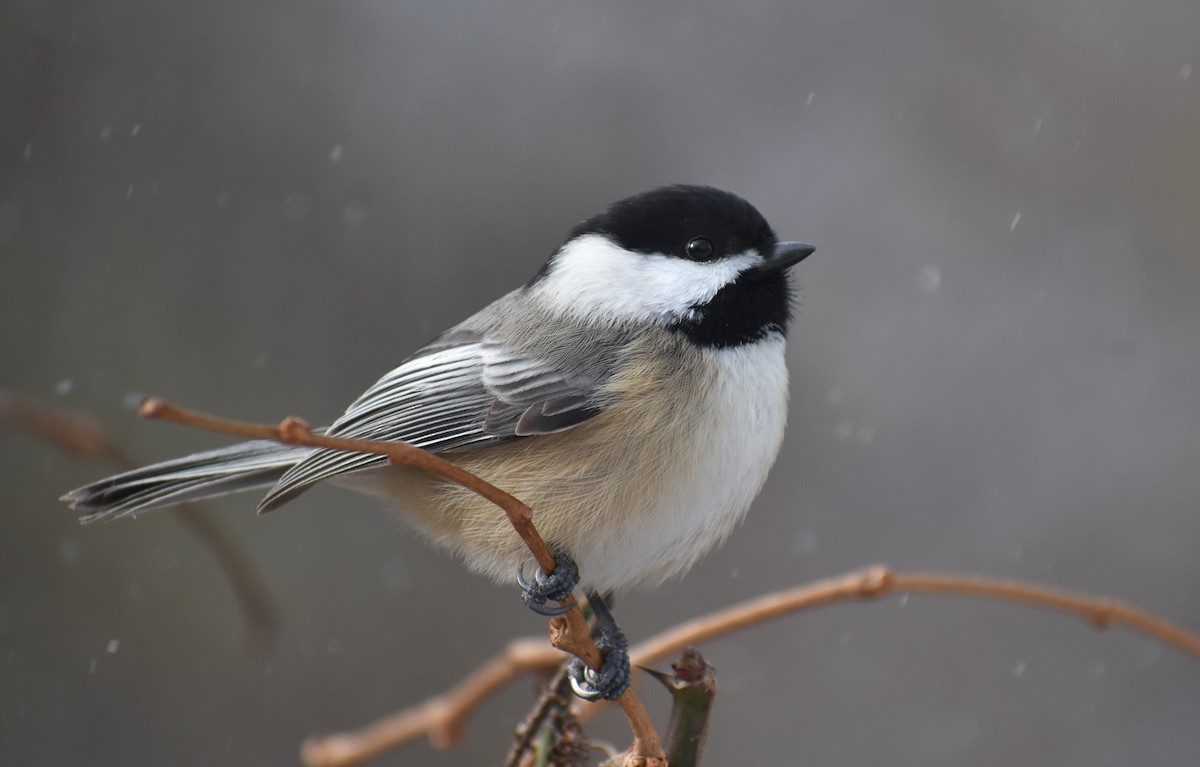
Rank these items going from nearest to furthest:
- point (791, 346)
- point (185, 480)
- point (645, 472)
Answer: point (645, 472) → point (185, 480) → point (791, 346)

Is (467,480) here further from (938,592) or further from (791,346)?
(791,346)

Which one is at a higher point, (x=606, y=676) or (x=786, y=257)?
(x=786, y=257)

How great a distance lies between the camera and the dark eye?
1.89 metres

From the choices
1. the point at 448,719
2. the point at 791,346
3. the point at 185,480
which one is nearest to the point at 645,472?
the point at 448,719

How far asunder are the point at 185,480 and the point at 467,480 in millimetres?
1098

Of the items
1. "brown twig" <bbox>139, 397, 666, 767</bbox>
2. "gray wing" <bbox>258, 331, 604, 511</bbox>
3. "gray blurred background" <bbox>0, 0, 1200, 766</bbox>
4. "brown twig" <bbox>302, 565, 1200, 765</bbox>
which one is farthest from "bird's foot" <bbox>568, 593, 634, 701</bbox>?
"gray blurred background" <bbox>0, 0, 1200, 766</bbox>

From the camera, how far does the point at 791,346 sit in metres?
3.99

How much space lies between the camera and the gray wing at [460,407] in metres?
1.81

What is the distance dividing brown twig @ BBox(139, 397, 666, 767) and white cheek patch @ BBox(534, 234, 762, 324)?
711mm

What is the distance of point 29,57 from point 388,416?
8.41 feet

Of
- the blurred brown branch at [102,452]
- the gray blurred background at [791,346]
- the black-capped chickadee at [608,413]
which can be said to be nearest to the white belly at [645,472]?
the black-capped chickadee at [608,413]

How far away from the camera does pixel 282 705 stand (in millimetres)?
3545

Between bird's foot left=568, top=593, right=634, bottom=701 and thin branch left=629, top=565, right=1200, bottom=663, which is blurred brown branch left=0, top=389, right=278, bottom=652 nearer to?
bird's foot left=568, top=593, right=634, bottom=701

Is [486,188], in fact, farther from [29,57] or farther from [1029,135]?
[1029,135]
